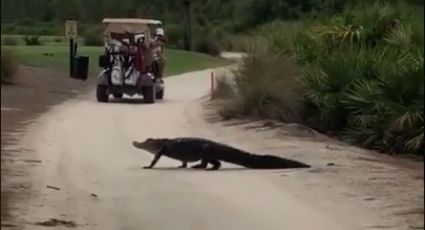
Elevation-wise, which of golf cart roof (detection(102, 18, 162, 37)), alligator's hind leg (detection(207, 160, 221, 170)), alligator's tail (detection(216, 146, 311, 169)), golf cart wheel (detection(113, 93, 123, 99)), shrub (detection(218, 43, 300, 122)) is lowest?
golf cart wheel (detection(113, 93, 123, 99))

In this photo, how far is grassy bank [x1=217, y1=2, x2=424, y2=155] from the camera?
17.8 m

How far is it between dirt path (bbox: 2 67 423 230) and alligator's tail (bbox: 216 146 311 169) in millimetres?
187

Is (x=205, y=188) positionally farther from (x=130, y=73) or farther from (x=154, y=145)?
(x=130, y=73)

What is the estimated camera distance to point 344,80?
66.8 feet

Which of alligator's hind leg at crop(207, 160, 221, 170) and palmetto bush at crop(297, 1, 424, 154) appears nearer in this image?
alligator's hind leg at crop(207, 160, 221, 170)

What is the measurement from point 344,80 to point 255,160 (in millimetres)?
5549

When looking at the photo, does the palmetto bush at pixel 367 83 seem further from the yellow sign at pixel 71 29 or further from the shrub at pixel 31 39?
the yellow sign at pixel 71 29

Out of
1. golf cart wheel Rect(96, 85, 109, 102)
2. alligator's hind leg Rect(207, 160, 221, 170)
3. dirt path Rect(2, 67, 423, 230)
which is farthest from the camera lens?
golf cart wheel Rect(96, 85, 109, 102)

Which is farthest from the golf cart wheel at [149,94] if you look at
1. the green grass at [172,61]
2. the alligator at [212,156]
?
the alligator at [212,156]

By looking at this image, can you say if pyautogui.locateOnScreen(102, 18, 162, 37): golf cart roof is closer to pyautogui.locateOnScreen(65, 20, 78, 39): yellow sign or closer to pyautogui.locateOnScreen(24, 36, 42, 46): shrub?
pyautogui.locateOnScreen(65, 20, 78, 39): yellow sign

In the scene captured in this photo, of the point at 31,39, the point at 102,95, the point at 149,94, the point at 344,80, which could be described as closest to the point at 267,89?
the point at 344,80

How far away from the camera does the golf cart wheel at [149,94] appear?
30.3 meters

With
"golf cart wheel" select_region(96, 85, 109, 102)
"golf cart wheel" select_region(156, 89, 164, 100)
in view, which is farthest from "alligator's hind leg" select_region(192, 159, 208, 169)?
"golf cart wheel" select_region(156, 89, 164, 100)

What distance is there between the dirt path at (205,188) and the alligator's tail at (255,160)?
0.19 m
